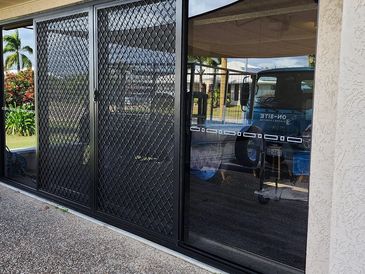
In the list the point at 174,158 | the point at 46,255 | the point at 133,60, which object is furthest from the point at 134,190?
the point at 133,60

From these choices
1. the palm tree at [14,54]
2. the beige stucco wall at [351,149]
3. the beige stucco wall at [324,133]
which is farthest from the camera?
the palm tree at [14,54]

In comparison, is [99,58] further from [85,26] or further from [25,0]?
[25,0]

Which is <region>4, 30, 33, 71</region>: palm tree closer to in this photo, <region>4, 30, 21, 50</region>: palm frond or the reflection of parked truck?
<region>4, 30, 21, 50</region>: palm frond

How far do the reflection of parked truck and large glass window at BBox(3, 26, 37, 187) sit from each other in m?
2.77

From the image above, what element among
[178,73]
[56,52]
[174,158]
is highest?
[56,52]

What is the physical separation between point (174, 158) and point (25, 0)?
2.91 metres

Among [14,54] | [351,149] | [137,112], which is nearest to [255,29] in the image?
[137,112]

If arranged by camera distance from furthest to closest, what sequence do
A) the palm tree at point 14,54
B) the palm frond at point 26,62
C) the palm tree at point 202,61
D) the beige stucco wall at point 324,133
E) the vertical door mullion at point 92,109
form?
the palm tree at point 14,54
the palm frond at point 26,62
the vertical door mullion at point 92,109
the palm tree at point 202,61
the beige stucco wall at point 324,133

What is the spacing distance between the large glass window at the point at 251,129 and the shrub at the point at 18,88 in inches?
116

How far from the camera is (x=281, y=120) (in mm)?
3943

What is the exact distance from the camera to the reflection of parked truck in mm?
3645

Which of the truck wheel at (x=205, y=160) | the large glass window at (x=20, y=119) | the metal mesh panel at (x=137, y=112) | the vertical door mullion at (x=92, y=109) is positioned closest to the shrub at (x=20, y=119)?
the large glass window at (x=20, y=119)

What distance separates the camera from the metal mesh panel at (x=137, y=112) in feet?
11.7

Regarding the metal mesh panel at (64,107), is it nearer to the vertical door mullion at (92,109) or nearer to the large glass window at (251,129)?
the vertical door mullion at (92,109)
